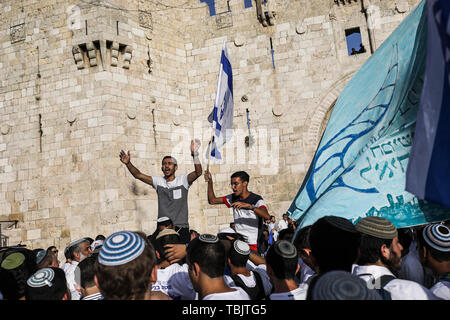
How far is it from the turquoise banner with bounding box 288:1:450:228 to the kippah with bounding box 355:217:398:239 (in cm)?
47

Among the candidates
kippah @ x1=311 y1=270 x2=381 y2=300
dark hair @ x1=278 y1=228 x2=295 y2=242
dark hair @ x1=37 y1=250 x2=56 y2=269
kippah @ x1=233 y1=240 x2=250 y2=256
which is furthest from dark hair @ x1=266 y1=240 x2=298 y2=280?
dark hair @ x1=37 y1=250 x2=56 y2=269

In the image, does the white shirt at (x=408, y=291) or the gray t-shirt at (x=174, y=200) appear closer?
the white shirt at (x=408, y=291)

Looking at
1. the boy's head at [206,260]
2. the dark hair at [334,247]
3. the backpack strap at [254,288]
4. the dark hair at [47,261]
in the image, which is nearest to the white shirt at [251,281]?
the backpack strap at [254,288]

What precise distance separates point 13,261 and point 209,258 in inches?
76.8

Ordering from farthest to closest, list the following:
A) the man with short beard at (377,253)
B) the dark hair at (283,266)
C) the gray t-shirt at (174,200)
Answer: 1. the gray t-shirt at (174,200)
2. the dark hair at (283,266)
3. the man with short beard at (377,253)

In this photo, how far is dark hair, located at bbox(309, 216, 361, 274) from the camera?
7.00 feet

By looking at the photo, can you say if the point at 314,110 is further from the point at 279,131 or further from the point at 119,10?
the point at 119,10

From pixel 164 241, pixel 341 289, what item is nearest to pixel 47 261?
pixel 164 241

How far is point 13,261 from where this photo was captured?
332cm

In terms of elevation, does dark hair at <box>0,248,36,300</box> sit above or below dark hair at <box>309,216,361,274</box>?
below

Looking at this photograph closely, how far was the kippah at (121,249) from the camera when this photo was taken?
1911mm

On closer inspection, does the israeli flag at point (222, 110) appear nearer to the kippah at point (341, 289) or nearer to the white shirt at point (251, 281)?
the white shirt at point (251, 281)

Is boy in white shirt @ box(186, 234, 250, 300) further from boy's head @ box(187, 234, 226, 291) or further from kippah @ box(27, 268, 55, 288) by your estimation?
kippah @ box(27, 268, 55, 288)

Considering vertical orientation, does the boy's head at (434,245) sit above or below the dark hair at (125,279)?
below
